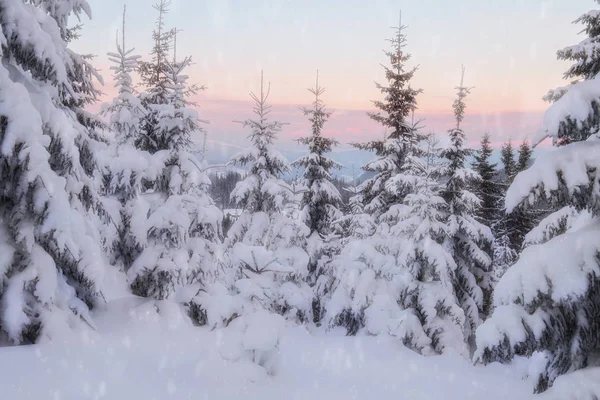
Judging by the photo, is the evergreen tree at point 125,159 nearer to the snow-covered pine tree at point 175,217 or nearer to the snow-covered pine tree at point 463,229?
the snow-covered pine tree at point 175,217

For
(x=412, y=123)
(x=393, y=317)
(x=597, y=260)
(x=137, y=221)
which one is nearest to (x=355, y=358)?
(x=393, y=317)

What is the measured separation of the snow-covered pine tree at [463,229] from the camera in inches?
662

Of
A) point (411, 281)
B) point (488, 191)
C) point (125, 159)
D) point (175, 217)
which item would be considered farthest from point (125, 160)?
point (488, 191)

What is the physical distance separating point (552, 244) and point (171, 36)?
15.2m

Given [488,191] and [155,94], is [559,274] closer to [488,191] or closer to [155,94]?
[155,94]

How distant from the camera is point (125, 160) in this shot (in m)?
12.7

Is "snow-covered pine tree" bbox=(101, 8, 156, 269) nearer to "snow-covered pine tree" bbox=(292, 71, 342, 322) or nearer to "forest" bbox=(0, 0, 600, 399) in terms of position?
"forest" bbox=(0, 0, 600, 399)

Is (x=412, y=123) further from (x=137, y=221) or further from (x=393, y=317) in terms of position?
(x=137, y=221)

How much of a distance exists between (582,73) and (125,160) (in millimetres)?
13808

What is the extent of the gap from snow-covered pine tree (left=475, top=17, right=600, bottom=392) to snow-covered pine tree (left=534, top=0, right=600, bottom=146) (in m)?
0.02

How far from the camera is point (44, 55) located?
24.0 feet

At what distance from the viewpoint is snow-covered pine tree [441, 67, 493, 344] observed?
1681 centimetres

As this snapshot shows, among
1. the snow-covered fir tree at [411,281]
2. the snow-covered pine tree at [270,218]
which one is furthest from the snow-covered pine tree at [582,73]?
the snow-covered pine tree at [270,218]

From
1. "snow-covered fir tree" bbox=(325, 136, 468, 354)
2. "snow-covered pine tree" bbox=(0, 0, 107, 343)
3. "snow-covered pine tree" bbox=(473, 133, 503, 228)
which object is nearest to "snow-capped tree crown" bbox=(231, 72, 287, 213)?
"snow-covered fir tree" bbox=(325, 136, 468, 354)
